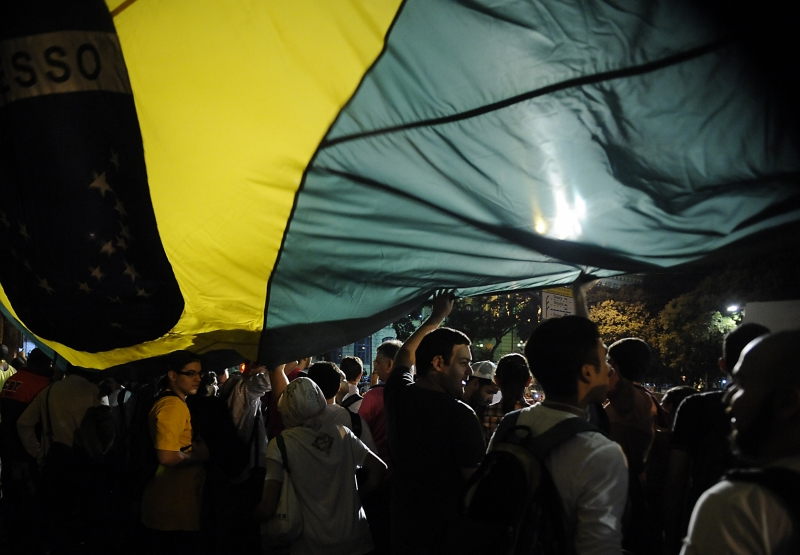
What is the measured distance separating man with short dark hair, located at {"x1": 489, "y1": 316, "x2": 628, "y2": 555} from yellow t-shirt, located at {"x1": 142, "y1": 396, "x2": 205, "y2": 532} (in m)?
3.31

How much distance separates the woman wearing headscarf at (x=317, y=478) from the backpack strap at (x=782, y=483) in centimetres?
291

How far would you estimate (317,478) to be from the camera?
4.25 meters

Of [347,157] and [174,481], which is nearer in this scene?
[347,157]

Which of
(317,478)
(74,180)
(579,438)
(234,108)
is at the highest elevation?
(234,108)

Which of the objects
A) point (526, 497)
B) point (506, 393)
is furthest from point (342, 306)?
point (526, 497)

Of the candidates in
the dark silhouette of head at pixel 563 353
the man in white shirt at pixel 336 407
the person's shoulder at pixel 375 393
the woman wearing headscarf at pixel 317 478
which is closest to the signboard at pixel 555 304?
the person's shoulder at pixel 375 393

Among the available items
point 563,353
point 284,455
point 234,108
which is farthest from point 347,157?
point 284,455

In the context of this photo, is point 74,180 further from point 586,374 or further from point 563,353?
point 586,374

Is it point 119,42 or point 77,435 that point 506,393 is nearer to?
point 119,42

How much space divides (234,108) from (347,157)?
605 mm

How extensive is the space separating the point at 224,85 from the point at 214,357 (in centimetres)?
Answer: 295

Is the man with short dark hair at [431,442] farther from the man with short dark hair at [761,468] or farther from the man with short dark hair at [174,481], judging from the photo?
the man with short dark hair at [174,481]

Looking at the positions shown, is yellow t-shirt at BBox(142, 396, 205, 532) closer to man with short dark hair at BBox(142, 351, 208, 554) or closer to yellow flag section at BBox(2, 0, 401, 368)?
man with short dark hair at BBox(142, 351, 208, 554)

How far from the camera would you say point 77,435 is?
6918mm
